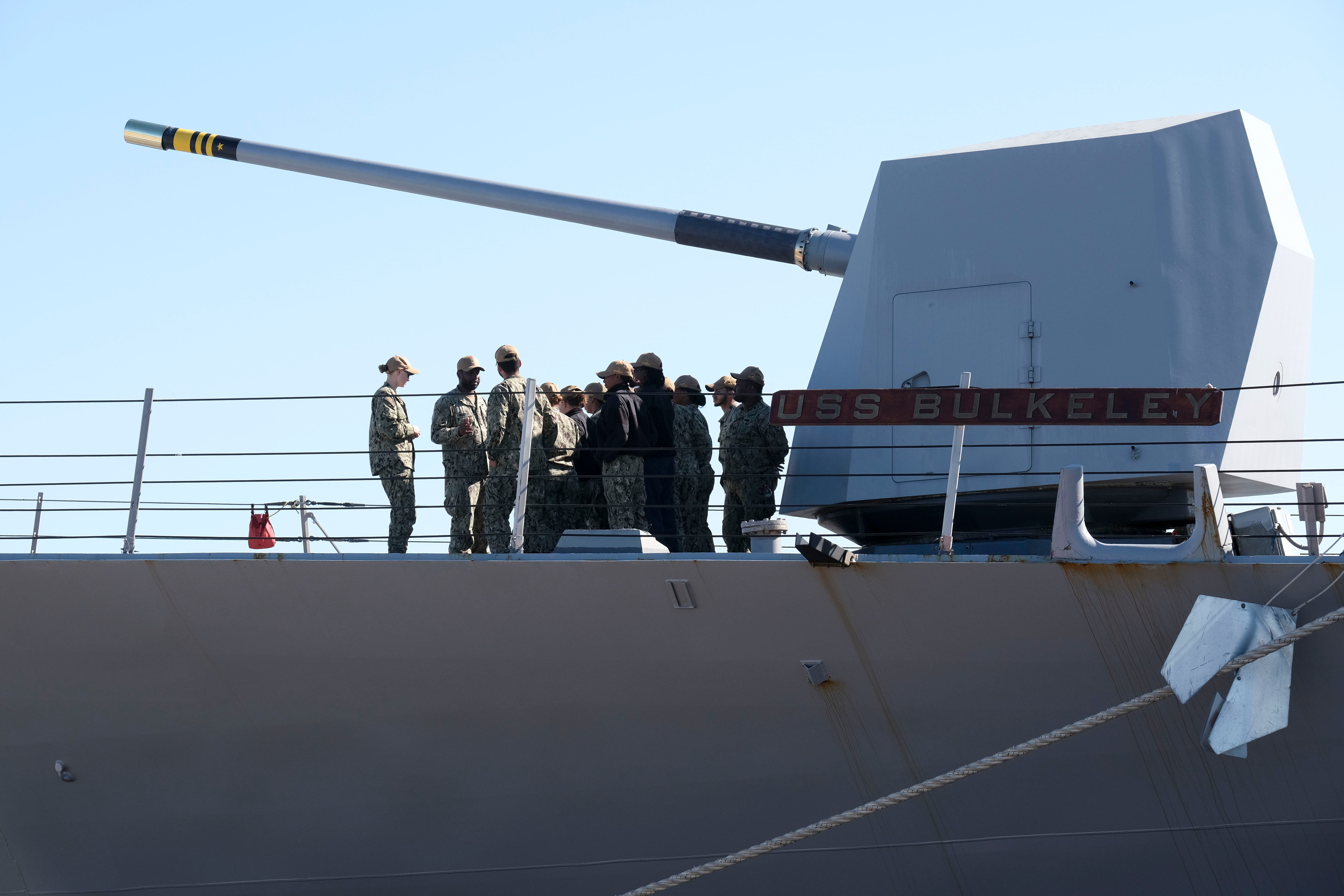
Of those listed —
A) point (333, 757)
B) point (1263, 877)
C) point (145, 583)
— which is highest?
point (145, 583)

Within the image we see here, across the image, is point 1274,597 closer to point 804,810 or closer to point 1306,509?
point 1306,509

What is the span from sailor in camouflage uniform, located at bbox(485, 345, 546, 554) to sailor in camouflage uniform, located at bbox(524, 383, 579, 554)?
58 millimetres

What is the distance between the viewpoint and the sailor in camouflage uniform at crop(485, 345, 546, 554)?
6.10m

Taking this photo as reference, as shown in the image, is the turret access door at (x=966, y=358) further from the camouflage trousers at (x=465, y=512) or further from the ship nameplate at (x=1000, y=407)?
the camouflage trousers at (x=465, y=512)

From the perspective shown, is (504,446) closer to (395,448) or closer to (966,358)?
(395,448)

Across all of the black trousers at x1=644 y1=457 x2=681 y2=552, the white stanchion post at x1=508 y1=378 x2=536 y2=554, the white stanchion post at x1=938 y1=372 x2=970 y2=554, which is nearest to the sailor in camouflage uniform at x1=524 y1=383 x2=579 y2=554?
the black trousers at x1=644 y1=457 x2=681 y2=552

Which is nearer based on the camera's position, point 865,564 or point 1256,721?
point 1256,721

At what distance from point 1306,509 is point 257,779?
4508mm

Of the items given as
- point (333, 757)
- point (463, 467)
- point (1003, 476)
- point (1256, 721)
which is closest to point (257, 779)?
point (333, 757)

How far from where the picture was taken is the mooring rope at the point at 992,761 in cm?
406

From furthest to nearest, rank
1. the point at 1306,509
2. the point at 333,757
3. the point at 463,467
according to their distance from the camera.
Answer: the point at 463,467, the point at 333,757, the point at 1306,509

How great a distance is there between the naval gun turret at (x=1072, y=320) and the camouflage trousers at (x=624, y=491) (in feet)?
2.35

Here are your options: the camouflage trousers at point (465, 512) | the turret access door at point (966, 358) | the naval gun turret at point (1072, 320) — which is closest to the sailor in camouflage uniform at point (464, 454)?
the camouflage trousers at point (465, 512)

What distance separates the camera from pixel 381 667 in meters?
5.35
